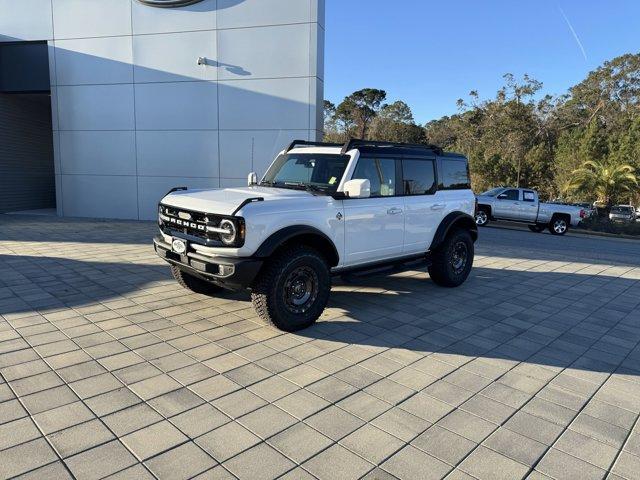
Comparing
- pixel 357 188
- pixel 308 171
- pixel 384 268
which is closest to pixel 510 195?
pixel 384 268

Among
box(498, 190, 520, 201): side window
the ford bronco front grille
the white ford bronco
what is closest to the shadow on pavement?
the white ford bronco

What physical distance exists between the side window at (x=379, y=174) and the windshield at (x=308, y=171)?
21cm

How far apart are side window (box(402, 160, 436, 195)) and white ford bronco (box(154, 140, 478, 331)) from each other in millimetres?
15

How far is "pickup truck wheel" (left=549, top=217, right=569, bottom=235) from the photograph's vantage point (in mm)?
17797

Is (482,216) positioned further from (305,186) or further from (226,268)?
(226,268)

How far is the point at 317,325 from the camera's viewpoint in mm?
5051

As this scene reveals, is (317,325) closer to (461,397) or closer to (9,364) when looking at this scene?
(461,397)

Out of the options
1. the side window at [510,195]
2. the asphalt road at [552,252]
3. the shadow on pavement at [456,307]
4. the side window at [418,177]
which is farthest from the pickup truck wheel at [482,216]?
the side window at [418,177]

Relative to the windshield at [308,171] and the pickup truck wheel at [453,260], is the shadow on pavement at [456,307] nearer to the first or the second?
the pickup truck wheel at [453,260]

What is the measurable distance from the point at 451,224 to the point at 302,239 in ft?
8.96

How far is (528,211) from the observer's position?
1794cm

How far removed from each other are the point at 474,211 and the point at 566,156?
89.8 ft

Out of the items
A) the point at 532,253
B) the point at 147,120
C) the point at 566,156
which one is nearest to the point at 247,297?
the point at 532,253

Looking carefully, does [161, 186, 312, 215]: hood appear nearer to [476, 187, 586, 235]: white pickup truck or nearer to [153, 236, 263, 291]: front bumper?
[153, 236, 263, 291]: front bumper
